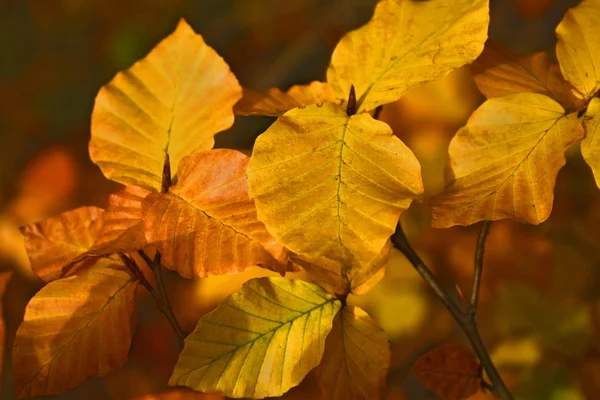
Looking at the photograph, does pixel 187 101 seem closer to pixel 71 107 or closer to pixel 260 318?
pixel 260 318

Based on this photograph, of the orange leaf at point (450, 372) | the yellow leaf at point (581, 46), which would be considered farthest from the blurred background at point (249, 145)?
the yellow leaf at point (581, 46)

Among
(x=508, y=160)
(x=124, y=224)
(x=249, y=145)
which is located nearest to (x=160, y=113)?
(x=124, y=224)

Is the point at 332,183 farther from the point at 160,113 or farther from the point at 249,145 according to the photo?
the point at 249,145

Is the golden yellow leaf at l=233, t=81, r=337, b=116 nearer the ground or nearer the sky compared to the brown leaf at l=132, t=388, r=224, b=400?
nearer the sky

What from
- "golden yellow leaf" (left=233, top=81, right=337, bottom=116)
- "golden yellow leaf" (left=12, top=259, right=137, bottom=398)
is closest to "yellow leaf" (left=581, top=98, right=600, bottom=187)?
"golden yellow leaf" (left=233, top=81, right=337, bottom=116)

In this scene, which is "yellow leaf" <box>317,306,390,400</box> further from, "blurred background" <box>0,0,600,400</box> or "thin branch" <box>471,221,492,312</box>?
"blurred background" <box>0,0,600,400</box>

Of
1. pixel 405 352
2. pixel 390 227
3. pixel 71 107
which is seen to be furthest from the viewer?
pixel 71 107

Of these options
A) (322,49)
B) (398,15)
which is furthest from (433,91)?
(398,15)
